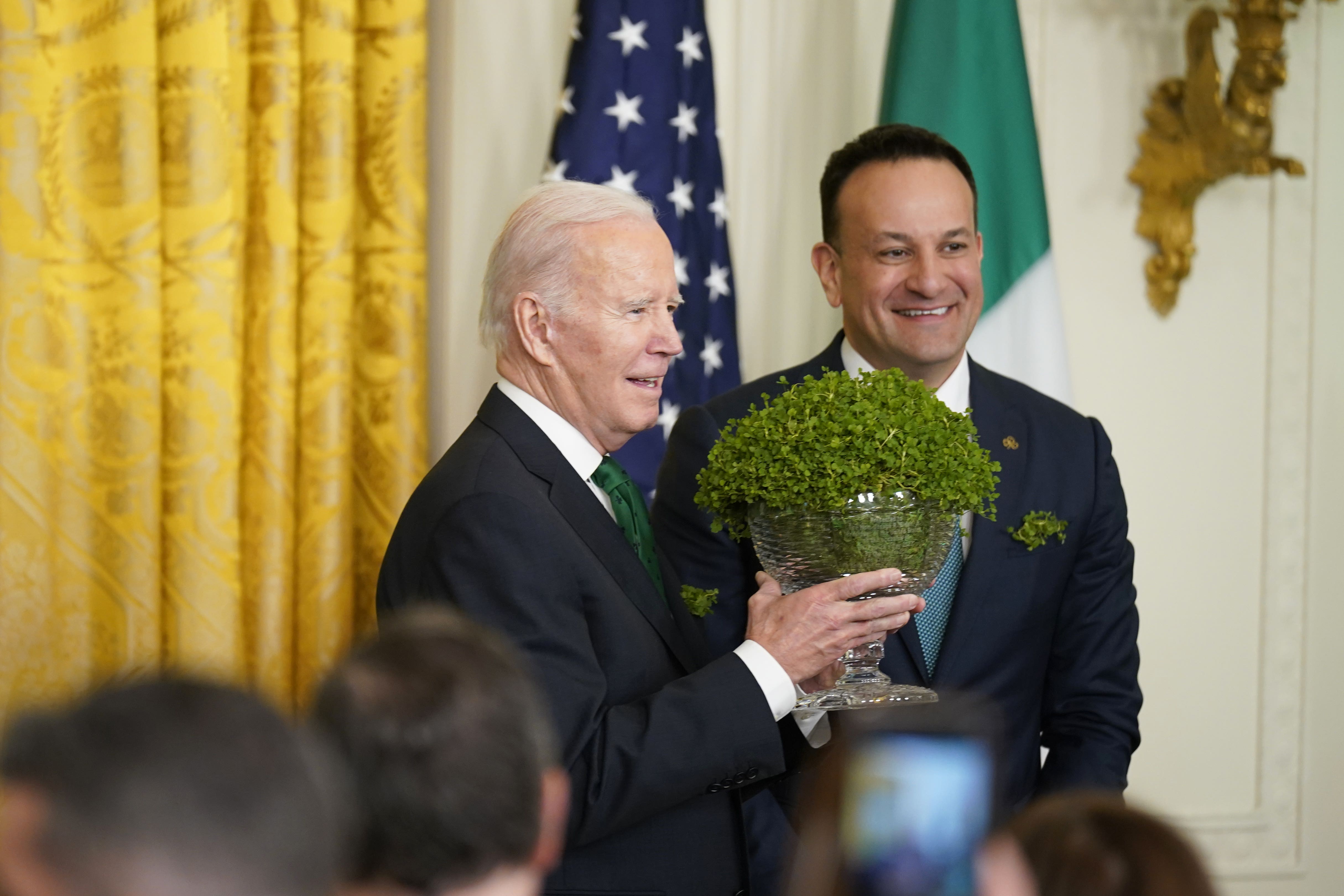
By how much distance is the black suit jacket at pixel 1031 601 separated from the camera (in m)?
2.61

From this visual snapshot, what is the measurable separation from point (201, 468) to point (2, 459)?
0.44 m

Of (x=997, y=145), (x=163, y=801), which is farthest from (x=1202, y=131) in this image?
(x=163, y=801)

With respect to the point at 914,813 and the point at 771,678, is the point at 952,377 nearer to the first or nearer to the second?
the point at 771,678

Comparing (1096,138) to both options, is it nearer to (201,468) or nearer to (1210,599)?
(1210,599)

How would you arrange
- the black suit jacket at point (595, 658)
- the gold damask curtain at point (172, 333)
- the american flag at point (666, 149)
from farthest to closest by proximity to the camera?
the american flag at point (666, 149), the gold damask curtain at point (172, 333), the black suit jacket at point (595, 658)

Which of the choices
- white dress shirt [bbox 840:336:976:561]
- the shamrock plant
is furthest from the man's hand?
white dress shirt [bbox 840:336:976:561]

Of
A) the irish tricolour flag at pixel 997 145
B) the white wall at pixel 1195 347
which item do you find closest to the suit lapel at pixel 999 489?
the irish tricolour flag at pixel 997 145

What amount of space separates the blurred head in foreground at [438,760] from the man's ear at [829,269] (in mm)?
2237

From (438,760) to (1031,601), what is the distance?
2025 millimetres

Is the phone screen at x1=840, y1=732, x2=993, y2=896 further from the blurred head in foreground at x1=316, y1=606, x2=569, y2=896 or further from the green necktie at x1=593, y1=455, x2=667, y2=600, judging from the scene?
the green necktie at x1=593, y1=455, x2=667, y2=600

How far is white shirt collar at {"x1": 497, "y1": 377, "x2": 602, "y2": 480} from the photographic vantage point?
2195mm

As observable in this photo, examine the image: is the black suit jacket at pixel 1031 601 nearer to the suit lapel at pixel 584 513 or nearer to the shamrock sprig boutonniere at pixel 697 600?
the shamrock sprig boutonniere at pixel 697 600

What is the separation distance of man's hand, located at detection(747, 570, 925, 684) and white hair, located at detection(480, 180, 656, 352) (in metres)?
0.59

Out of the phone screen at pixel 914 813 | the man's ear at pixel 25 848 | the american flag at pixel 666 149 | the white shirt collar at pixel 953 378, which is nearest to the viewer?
the man's ear at pixel 25 848
